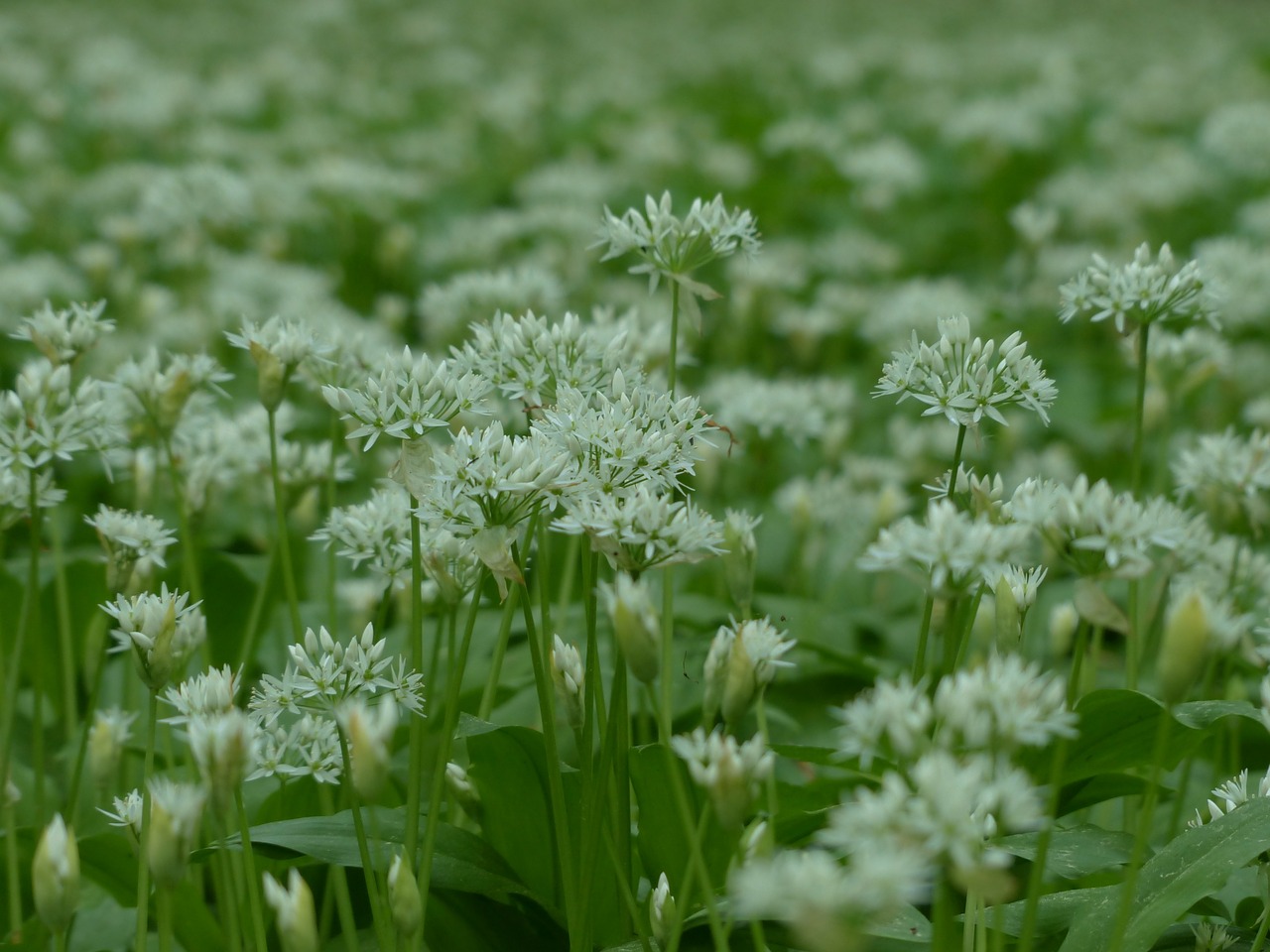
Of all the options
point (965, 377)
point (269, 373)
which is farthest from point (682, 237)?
point (269, 373)

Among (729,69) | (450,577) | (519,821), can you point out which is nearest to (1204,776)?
(519,821)

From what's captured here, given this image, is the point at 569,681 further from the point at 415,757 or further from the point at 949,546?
the point at 949,546

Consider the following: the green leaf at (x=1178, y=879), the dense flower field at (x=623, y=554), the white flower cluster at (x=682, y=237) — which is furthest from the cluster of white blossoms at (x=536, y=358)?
the green leaf at (x=1178, y=879)

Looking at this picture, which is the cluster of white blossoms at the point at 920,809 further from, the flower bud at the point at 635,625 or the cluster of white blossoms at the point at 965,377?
the cluster of white blossoms at the point at 965,377

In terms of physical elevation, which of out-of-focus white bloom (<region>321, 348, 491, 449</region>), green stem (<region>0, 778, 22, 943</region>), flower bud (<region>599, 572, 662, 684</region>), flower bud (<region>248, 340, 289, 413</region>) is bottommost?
green stem (<region>0, 778, 22, 943</region>)

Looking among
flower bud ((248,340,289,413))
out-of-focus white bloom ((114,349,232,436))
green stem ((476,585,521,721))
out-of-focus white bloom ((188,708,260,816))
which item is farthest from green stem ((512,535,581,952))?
out-of-focus white bloom ((114,349,232,436))

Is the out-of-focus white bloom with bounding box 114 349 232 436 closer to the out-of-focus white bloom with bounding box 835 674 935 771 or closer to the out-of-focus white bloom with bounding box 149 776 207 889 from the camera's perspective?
the out-of-focus white bloom with bounding box 149 776 207 889
